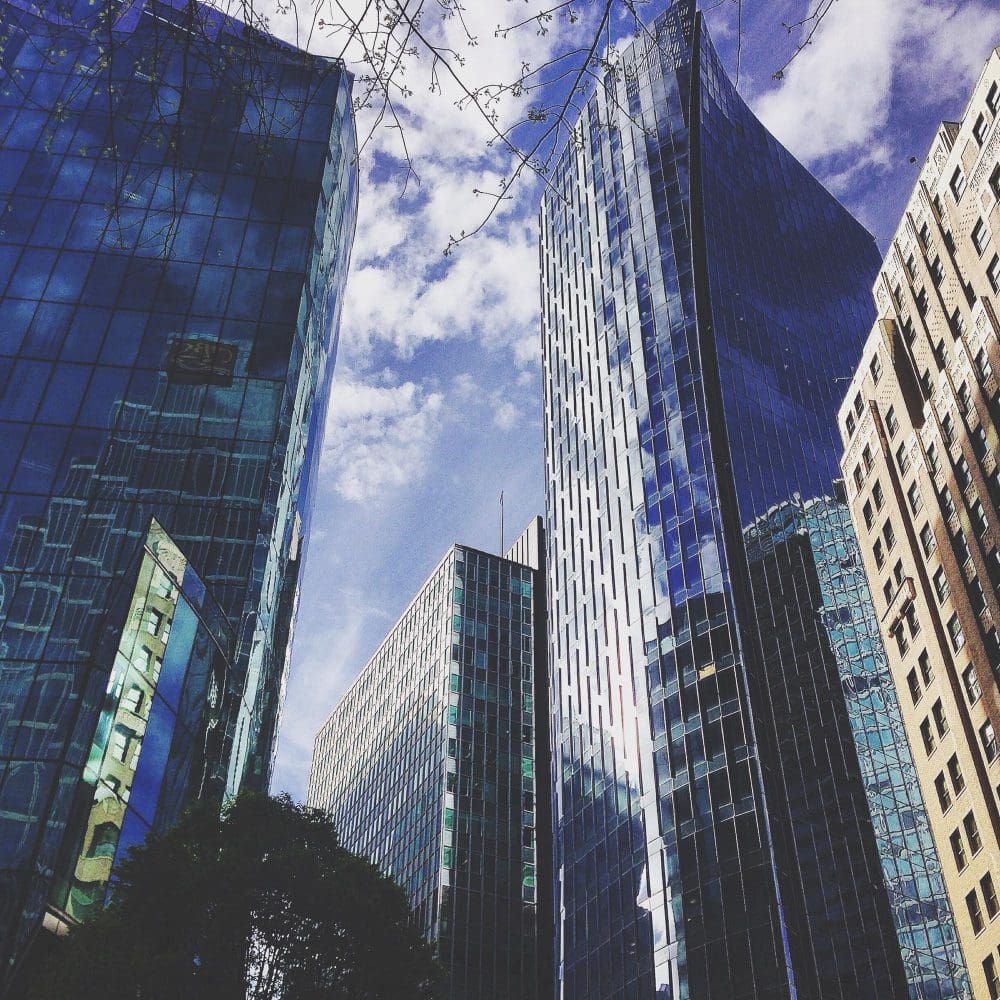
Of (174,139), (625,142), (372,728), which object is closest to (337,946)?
(174,139)

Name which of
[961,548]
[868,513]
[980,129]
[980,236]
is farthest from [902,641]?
[980,129]

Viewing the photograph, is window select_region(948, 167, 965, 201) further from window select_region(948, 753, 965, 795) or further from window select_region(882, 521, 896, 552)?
window select_region(948, 753, 965, 795)

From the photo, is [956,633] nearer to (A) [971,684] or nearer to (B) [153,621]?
(A) [971,684]

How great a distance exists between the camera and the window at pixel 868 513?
63862 mm

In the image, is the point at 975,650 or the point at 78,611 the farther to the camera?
the point at 975,650

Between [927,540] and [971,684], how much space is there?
977cm

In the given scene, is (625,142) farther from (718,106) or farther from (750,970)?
(750,970)

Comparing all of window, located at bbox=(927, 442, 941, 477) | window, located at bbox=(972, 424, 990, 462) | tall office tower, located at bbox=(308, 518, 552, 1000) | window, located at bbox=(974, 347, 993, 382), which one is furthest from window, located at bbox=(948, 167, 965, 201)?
tall office tower, located at bbox=(308, 518, 552, 1000)

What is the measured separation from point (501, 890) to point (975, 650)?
5950cm

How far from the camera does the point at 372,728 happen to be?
127812 mm

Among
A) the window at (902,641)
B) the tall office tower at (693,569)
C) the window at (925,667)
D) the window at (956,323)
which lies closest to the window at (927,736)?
the window at (925,667)

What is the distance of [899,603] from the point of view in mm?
57188

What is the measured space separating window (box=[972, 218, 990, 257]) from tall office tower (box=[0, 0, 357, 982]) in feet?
114

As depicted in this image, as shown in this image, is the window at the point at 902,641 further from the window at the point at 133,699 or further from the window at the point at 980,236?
the window at the point at 133,699
